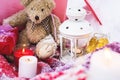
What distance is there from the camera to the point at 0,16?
3.44 ft

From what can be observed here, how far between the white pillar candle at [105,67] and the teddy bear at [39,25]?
47 centimetres

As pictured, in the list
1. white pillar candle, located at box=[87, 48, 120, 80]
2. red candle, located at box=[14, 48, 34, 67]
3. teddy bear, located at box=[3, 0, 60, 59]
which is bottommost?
red candle, located at box=[14, 48, 34, 67]

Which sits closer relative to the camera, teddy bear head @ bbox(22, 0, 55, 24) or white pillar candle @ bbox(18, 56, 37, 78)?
white pillar candle @ bbox(18, 56, 37, 78)

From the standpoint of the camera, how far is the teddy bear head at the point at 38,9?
3.11 feet

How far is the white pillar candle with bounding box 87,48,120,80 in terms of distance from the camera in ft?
1.38

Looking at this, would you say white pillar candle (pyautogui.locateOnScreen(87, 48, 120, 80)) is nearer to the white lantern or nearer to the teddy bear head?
the white lantern

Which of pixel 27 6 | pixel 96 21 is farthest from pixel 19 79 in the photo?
pixel 96 21

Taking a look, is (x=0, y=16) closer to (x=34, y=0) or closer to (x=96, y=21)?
(x=34, y=0)

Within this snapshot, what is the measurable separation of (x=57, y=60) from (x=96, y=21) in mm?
266

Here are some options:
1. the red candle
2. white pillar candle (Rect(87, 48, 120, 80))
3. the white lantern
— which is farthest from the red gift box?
white pillar candle (Rect(87, 48, 120, 80))

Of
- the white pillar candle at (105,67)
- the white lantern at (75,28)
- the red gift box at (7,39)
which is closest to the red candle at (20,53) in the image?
the red gift box at (7,39)

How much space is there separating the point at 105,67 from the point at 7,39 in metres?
0.56

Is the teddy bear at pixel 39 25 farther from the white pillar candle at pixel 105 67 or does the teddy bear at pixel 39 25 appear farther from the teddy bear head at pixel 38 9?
the white pillar candle at pixel 105 67

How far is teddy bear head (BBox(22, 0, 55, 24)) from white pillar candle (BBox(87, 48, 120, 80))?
0.53 metres
